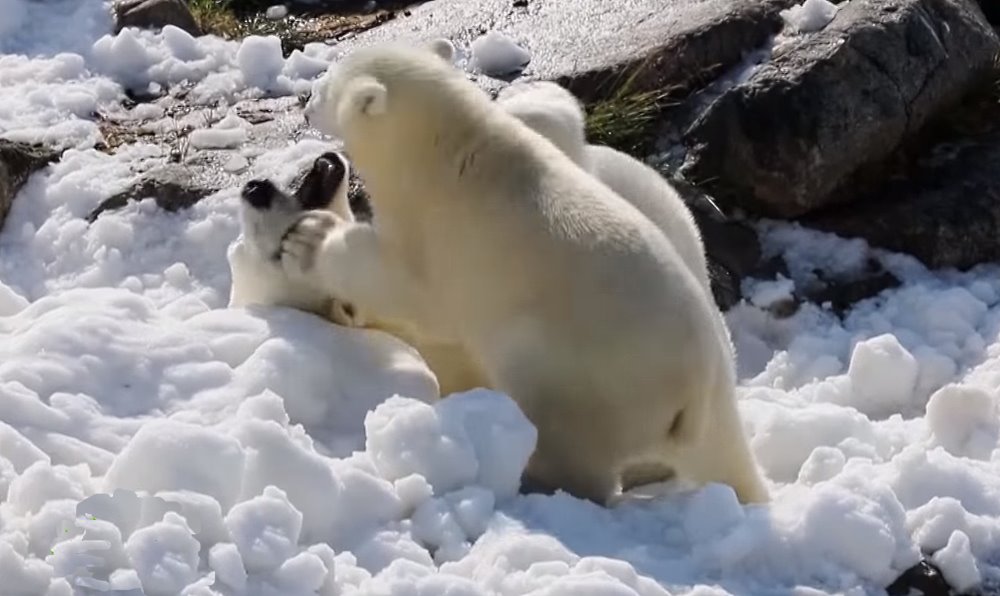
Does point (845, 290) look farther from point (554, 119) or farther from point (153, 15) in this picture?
point (153, 15)

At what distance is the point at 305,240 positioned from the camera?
4828 mm

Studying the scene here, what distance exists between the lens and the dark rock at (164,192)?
238 inches

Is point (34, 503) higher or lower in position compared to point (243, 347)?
higher

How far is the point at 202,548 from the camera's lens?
119 inches

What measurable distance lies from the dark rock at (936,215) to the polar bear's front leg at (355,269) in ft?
8.03

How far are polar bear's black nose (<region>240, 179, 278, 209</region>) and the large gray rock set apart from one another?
→ 1.81 m

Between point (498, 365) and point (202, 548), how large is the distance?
1.24 metres

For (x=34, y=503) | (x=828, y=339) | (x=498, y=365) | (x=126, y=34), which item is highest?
(x=34, y=503)

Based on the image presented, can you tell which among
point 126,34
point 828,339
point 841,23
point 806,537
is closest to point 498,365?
point 806,537

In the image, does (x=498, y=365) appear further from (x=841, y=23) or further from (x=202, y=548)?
(x=841, y=23)

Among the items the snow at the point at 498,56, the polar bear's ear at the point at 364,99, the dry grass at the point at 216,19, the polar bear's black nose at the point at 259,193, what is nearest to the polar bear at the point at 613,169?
the polar bear's ear at the point at 364,99

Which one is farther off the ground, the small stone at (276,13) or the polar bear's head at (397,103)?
the polar bear's head at (397,103)

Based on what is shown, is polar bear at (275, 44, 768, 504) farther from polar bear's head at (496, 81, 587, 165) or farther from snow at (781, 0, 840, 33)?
snow at (781, 0, 840, 33)

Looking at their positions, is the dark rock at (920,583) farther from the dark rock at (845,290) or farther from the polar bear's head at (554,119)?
the dark rock at (845,290)
